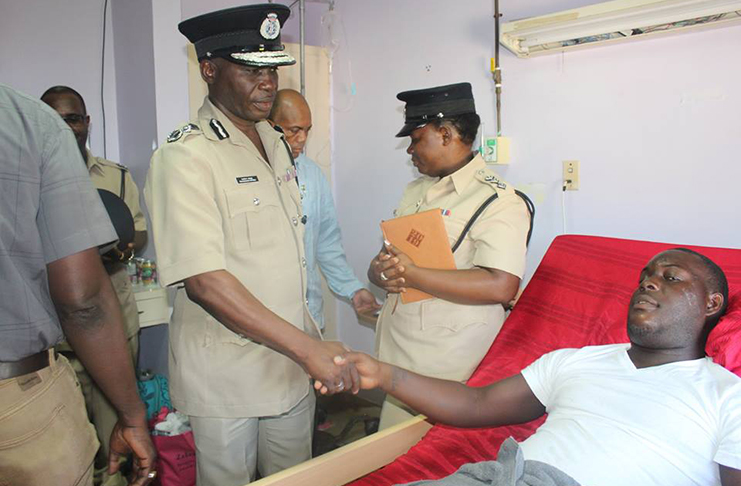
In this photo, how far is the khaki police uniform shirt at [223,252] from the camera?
1515 millimetres

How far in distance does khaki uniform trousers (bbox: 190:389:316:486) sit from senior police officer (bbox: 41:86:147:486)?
1.05 m

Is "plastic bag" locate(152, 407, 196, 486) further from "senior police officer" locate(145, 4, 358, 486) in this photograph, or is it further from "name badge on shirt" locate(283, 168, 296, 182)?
"name badge on shirt" locate(283, 168, 296, 182)

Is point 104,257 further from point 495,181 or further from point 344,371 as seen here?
point 495,181

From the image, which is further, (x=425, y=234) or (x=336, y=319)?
(x=336, y=319)

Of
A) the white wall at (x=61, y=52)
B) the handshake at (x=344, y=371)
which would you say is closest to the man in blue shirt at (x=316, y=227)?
the handshake at (x=344, y=371)

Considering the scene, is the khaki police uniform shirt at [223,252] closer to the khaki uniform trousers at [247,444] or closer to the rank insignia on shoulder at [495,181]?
the khaki uniform trousers at [247,444]

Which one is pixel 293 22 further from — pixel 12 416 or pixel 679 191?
pixel 12 416

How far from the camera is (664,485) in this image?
127 centimetres

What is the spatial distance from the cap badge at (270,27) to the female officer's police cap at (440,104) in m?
0.56

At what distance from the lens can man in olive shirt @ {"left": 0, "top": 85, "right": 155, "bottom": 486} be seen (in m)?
1.10

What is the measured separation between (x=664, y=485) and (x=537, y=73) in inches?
72.6

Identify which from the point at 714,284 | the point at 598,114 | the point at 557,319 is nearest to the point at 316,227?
the point at 557,319

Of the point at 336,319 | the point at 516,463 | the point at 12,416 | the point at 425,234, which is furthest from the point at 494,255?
the point at 336,319

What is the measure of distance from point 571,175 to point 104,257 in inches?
81.8
